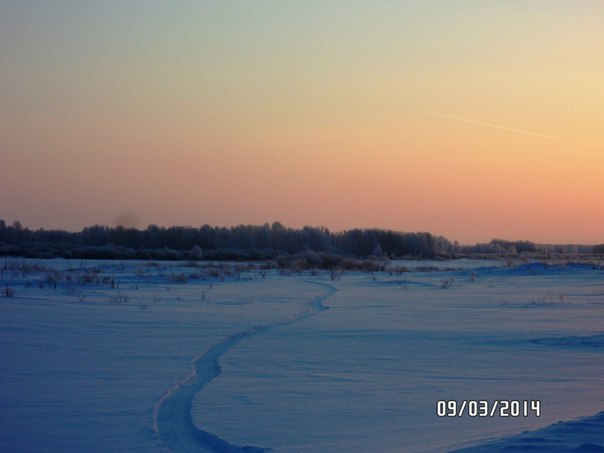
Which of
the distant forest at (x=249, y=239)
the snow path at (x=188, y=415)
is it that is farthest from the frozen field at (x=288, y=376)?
the distant forest at (x=249, y=239)

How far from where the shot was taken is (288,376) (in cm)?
760

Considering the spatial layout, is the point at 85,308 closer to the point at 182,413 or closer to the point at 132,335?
the point at 132,335

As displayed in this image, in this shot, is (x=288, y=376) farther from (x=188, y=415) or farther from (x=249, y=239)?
(x=249, y=239)

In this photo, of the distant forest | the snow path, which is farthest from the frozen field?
the distant forest

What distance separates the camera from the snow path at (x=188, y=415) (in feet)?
16.2

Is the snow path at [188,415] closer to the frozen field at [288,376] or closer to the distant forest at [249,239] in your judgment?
the frozen field at [288,376]

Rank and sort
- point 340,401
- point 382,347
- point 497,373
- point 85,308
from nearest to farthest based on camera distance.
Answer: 1. point 340,401
2. point 497,373
3. point 382,347
4. point 85,308

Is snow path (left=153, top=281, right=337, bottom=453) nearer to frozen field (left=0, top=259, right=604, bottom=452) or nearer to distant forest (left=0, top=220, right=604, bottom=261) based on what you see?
frozen field (left=0, top=259, right=604, bottom=452)

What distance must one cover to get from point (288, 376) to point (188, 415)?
6.58 ft

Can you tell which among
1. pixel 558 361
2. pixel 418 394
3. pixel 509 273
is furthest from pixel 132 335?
pixel 509 273

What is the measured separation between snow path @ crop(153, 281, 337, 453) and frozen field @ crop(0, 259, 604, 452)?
0.07 feet

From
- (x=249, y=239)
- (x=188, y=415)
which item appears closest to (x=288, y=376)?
(x=188, y=415)

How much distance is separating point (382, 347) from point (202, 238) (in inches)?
3343

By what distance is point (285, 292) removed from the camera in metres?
21.4
